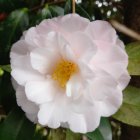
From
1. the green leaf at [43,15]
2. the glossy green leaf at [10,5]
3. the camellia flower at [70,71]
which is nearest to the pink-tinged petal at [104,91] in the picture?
the camellia flower at [70,71]

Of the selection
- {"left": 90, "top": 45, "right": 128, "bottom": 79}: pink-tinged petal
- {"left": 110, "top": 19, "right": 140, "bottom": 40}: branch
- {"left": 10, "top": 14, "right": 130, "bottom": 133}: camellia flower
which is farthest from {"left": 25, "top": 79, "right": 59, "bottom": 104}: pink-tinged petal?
{"left": 110, "top": 19, "right": 140, "bottom": 40}: branch

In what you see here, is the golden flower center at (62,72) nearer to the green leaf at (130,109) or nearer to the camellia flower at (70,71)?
the camellia flower at (70,71)

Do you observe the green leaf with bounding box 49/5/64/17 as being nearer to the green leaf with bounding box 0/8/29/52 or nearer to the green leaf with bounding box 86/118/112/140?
the green leaf with bounding box 0/8/29/52

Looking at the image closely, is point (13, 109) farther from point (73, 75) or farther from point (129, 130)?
point (129, 130)

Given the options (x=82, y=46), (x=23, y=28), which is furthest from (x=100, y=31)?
(x=23, y=28)

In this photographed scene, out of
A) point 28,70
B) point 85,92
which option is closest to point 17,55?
point 28,70

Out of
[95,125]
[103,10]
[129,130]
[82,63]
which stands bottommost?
[129,130]
